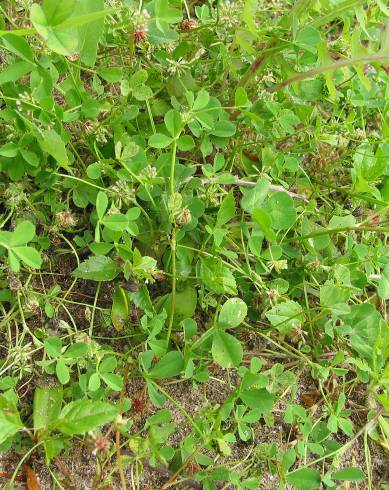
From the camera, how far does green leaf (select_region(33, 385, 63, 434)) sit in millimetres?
1399

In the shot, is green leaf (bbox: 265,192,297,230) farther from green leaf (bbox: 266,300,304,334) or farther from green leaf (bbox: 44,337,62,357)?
green leaf (bbox: 44,337,62,357)

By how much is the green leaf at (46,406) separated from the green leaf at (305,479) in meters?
0.64

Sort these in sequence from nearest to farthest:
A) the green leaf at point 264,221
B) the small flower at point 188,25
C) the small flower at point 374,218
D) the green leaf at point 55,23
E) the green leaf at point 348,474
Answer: the green leaf at point 55,23 < the green leaf at point 264,221 < the green leaf at point 348,474 < the small flower at point 188,25 < the small flower at point 374,218

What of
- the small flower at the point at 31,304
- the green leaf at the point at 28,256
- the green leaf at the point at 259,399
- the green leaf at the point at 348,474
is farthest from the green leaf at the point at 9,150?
the green leaf at the point at 348,474

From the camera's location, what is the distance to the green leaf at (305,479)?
1.61 meters

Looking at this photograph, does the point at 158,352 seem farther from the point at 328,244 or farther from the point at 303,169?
the point at 303,169

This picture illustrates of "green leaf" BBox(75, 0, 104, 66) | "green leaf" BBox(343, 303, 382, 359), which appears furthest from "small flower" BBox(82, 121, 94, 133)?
"green leaf" BBox(343, 303, 382, 359)

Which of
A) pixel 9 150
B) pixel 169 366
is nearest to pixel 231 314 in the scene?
pixel 169 366

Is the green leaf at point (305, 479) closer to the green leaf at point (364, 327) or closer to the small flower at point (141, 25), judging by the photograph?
the green leaf at point (364, 327)

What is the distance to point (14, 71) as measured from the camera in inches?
55.3

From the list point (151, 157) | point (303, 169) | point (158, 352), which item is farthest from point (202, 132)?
point (158, 352)

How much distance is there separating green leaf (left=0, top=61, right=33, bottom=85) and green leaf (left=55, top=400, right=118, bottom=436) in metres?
0.75

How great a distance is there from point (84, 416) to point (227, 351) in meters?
0.39

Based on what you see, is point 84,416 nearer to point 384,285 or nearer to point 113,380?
point 113,380
